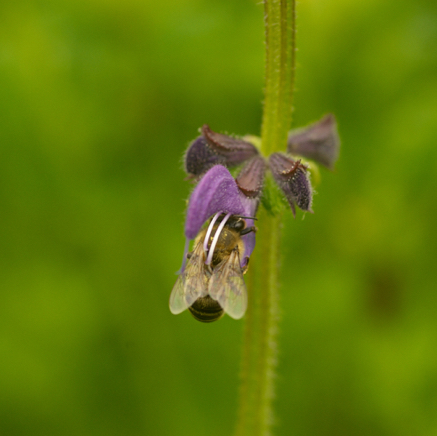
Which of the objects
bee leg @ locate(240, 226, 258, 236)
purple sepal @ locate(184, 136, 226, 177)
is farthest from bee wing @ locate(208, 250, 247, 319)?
purple sepal @ locate(184, 136, 226, 177)

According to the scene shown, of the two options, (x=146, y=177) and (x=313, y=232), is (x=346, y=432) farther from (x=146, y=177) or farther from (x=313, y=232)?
(x=146, y=177)

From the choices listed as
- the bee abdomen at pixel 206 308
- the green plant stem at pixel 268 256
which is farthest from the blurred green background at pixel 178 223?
the bee abdomen at pixel 206 308

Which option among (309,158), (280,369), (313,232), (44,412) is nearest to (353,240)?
(313,232)

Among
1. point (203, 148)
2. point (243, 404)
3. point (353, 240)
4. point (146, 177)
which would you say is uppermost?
point (146, 177)

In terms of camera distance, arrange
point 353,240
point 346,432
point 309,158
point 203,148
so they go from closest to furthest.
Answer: point 203,148, point 309,158, point 346,432, point 353,240

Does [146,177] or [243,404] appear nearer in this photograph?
[243,404]

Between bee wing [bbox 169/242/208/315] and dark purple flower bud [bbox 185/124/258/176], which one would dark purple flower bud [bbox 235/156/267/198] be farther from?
bee wing [bbox 169/242/208/315]

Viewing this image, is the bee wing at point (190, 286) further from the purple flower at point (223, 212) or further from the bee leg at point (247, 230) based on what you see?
the bee leg at point (247, 230)
